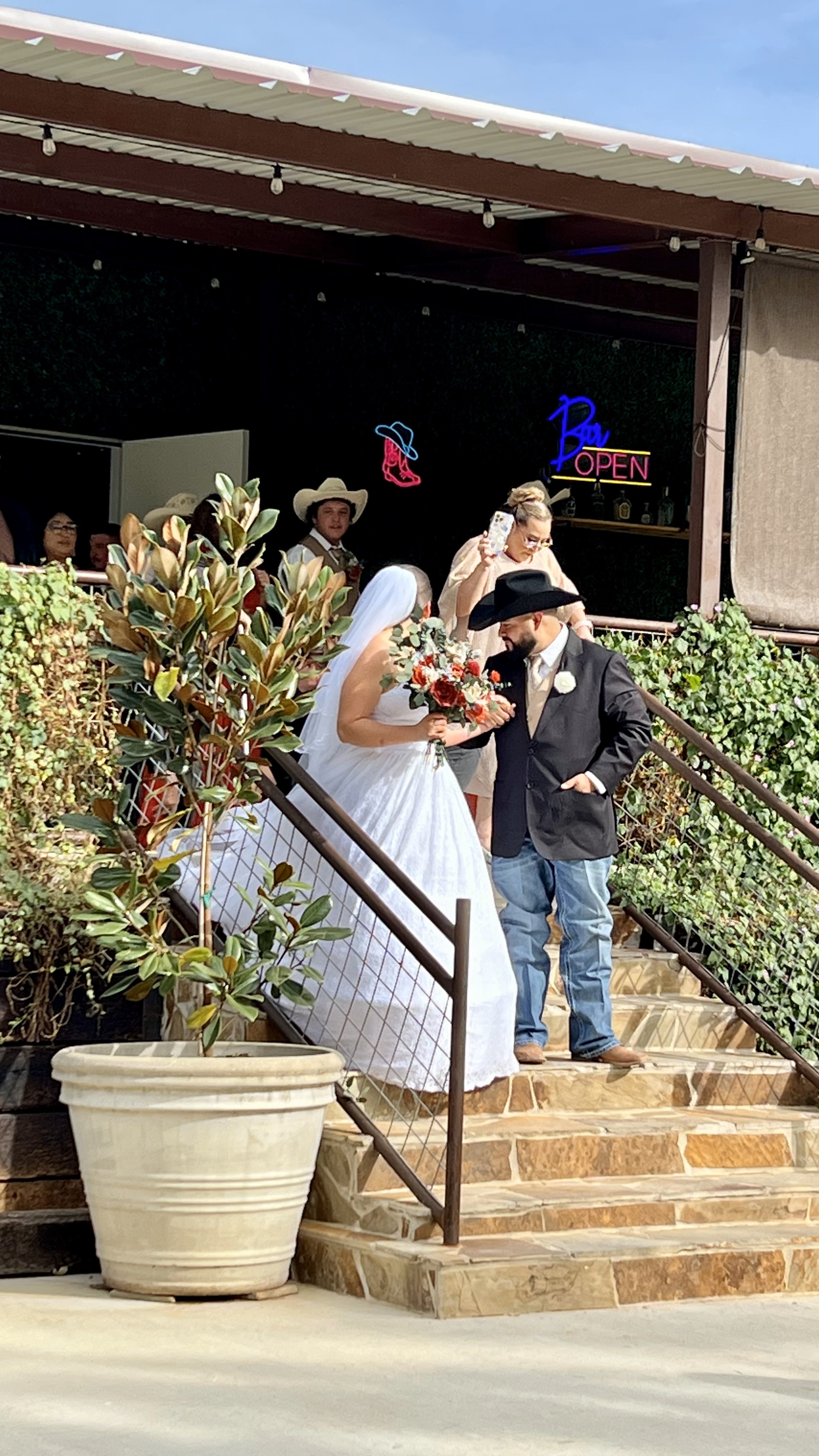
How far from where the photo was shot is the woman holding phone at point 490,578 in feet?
25.0

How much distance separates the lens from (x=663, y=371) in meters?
13.1

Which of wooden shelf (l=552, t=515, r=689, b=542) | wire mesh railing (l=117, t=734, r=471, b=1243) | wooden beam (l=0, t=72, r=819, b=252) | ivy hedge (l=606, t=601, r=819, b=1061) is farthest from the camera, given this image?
wooden shelf (l=552, t=515, r=689, b=542)

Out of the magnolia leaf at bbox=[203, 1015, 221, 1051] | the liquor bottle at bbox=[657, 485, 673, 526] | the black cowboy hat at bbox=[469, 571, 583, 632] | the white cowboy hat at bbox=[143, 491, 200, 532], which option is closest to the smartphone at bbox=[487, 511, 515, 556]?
the black cowboy hat at bbox=[469, 571, 583, 632]

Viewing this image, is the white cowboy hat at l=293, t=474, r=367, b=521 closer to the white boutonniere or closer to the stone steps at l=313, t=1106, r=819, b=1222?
the white boutonniere

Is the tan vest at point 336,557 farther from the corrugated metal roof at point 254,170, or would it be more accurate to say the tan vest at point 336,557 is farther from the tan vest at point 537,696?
the tan vest at point 537,696

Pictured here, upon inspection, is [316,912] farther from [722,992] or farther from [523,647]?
[722,992]

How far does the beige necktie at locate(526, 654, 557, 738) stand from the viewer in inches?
284

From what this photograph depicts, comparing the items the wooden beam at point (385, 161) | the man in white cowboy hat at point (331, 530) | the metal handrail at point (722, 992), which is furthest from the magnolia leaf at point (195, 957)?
the man in white cowboy hat at point (331, 530)

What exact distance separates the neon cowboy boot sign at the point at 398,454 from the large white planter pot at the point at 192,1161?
6536mm

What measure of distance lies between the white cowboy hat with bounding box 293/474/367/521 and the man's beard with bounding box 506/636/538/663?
2806 mm

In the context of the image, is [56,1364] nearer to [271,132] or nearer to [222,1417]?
[222,1417]

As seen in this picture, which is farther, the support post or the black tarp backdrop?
the black tarp backdrop

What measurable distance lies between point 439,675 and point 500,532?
145cm

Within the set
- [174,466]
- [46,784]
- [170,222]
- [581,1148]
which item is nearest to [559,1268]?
[581,1148]
